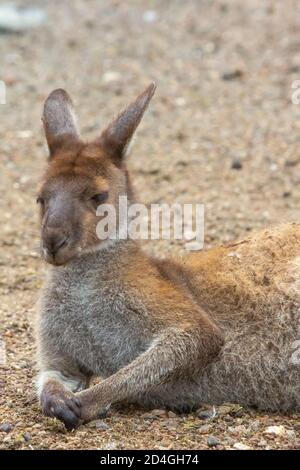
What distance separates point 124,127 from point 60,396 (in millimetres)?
1798

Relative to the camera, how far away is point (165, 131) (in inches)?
493

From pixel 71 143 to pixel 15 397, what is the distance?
1.72 m

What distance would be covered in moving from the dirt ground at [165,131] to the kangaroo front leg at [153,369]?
0.50ft

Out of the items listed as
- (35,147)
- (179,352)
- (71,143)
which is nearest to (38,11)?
(35,147)

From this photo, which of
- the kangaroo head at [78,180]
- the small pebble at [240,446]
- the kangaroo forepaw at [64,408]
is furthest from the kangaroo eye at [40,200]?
the small pebble at [240,446]

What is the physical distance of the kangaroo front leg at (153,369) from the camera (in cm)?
610

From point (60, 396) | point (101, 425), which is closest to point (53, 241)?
point (60, 396)

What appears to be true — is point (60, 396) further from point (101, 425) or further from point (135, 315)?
point (135, 315)

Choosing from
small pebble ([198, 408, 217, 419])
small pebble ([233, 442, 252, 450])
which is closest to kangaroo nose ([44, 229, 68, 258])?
small pebble ([198, 408, 217, 419])

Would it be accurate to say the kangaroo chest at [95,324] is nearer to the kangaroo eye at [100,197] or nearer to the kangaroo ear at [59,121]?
the kangaroo eye at [100,197]

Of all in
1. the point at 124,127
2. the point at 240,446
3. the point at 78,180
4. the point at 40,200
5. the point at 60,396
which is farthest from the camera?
the point at 124,127

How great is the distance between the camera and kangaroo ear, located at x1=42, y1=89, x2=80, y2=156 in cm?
685

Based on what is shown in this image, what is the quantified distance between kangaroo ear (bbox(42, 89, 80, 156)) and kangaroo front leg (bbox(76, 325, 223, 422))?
1.53 m
